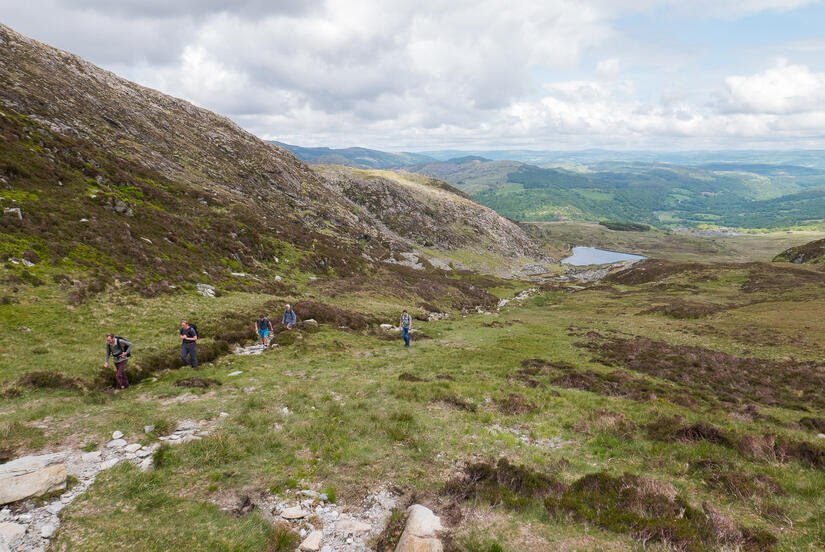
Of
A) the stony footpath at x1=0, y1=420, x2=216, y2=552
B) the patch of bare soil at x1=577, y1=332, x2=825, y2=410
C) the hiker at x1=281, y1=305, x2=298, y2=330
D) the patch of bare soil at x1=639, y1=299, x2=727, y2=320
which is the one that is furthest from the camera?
the patch of bare soil at x1=639, y1=299, x2=727, y2=320

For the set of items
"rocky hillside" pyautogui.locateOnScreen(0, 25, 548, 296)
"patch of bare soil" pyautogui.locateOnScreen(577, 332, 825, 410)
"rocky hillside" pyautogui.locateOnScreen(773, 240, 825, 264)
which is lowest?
"rocky hillside" pyautogui.locateOnScreen(773, 240, 825, 264)

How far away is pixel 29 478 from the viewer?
9.32 m

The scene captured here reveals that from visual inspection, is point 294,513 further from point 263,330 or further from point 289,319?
point 289,319

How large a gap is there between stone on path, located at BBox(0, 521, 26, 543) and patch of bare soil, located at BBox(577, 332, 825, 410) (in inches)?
1179

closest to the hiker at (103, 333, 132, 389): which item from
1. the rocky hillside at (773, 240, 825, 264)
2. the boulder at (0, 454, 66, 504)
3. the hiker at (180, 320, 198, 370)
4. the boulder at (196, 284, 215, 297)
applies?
the hiker at (180, 320, 198, 370)

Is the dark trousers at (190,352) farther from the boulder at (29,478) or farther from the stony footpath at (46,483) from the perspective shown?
the boulder at (29,478)

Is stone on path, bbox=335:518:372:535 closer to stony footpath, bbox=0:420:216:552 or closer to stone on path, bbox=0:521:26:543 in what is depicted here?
stony footpath, bbox=0:420:216:552

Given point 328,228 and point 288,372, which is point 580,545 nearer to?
point 288,372

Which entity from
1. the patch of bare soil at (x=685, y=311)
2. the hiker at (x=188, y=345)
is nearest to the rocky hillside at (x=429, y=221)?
the patch of bare soil at (x=685, y=311)

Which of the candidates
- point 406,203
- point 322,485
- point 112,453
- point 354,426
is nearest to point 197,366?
point 112,453

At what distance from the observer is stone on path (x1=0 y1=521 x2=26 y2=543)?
7605 millimetres

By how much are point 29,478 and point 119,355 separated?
9711 mm

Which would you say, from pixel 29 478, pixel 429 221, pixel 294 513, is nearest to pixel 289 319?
pixel 29 478

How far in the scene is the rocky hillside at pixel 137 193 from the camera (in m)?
31.0
